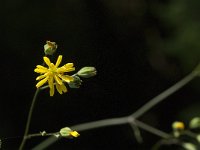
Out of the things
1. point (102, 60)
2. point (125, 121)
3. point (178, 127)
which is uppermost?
point (102, 60)

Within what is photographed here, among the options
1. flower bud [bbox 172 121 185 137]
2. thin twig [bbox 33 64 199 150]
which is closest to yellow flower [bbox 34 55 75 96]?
thin twig [bbox 33 64 199 150]

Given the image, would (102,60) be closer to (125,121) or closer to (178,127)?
(125,121)

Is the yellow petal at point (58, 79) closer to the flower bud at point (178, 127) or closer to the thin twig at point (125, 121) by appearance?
the thin twig at point (125, 121)

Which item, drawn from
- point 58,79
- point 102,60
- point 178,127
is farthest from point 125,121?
point 58,79

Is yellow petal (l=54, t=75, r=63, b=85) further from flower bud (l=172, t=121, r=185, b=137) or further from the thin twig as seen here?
flower bud (l=172, t=121, r=185, b=137)

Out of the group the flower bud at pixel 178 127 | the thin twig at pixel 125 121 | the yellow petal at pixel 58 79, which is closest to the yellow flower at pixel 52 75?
the yellow petal at pixel 58 79

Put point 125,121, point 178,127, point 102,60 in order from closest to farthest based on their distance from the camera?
1. point 178,127
2. point 125,121
3. point 102,60

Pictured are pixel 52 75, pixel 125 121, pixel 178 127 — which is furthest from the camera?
pixel 125 121

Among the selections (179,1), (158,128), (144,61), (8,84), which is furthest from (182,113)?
(8,84)

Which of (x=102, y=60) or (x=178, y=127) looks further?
(x=102, y=60)
